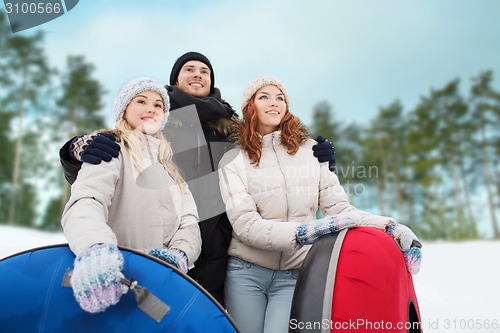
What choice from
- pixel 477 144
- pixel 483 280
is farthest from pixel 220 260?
pixel 477 144

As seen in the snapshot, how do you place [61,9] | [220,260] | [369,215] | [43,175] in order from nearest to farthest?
1. [369,215]
2. [220,260]
3. [61,9]
4. [43,175]

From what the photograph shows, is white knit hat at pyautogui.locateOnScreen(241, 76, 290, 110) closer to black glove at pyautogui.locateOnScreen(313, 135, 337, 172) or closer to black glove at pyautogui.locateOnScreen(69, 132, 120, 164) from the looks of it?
black glove at pyautogui.locateOnScreen(313, 135, 337, 172)

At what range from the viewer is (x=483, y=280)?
589cm

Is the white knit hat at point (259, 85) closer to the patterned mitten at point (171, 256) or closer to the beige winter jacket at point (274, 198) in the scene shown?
the beige winter jacket at point (274, 198)

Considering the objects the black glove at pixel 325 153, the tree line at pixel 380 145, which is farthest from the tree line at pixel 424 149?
the black glove at pixel 325 153

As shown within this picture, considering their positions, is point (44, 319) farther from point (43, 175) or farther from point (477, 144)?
point (477, 144)

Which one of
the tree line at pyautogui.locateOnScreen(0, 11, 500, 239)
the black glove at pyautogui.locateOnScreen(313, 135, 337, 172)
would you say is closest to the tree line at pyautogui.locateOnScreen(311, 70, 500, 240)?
the tree line at pyautogui.locateOnScreen(0, 11, 500, 239)

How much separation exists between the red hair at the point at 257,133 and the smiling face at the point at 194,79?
247 mm

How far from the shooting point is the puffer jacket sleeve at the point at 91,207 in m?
1.33

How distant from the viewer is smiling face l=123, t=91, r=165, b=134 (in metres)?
1.86

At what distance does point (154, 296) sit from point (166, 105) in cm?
92

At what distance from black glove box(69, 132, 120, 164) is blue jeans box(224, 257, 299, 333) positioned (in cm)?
72

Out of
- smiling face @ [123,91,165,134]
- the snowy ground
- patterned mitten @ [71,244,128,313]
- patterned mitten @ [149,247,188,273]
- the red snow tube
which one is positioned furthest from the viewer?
the snowy ground

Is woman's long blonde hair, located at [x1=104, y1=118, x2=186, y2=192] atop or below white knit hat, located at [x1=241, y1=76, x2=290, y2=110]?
below
